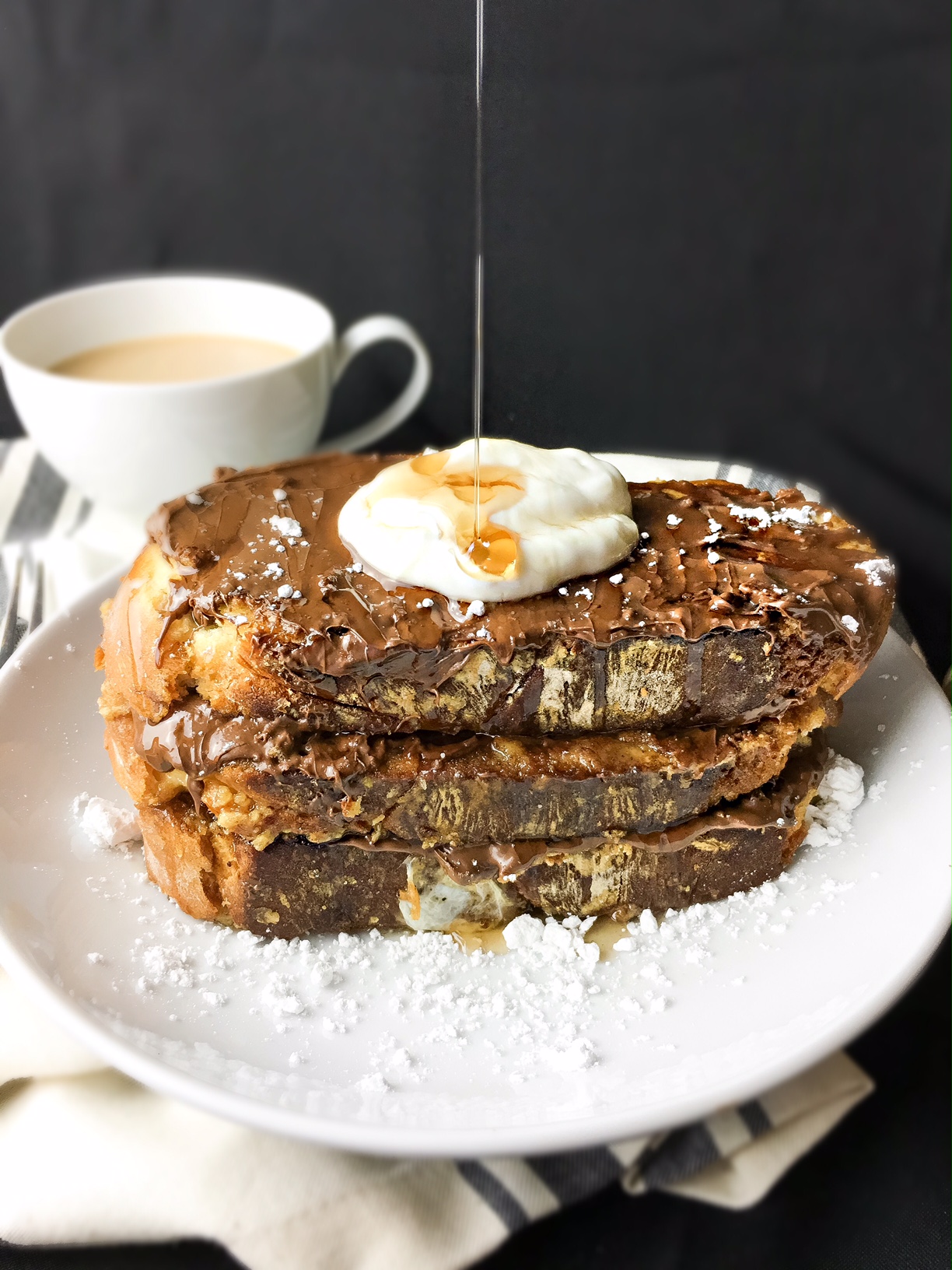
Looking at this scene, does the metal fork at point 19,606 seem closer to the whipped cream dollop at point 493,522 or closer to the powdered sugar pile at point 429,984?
the powdered sugar pile at point 429,984

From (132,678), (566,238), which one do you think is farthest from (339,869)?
(566,238)

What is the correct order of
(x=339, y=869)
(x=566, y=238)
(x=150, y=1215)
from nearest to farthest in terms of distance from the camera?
(x=150, y=1215), (x=339, y=869), (x=566, y=238)

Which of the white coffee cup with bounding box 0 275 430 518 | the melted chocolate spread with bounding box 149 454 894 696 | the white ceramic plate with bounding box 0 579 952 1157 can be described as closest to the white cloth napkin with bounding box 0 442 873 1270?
the white ceramic plate with bounding box 0 579 952 1157

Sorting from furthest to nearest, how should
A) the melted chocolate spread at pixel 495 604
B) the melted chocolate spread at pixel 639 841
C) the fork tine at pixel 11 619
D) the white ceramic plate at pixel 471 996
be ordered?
the fork tine at pixel 11 619
the melted chocolate spread at pixel 639 841
the melted chocolate spread at pixel 495 604
the white ceramic plate at pixel 471 996

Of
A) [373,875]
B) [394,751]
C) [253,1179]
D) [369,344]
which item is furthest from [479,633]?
[369,344]

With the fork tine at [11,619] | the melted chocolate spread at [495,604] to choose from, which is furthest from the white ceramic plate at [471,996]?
the fork tine at [11,619]

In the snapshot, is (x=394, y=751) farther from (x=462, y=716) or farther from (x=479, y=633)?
(x=479, y=633)

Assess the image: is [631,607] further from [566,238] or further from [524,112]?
[566,238]
